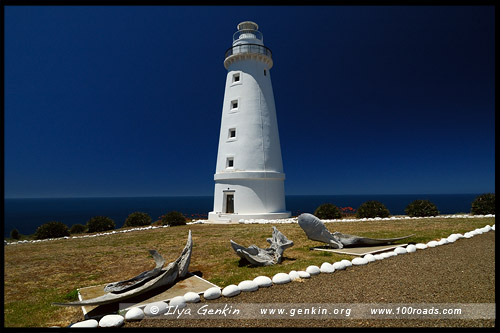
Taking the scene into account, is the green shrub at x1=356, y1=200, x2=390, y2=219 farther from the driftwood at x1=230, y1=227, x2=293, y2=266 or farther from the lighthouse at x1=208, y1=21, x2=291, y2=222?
the driftwood at x1=230, y1=227, x2=293, y2=266

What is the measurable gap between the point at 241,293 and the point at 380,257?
193 inches

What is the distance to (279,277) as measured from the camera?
638 centimetres

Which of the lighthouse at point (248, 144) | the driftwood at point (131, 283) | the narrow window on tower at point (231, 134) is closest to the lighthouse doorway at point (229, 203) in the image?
the lighthouse at point (248, 144)

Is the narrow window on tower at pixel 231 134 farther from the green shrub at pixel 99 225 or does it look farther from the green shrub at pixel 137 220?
the green shrub at pixel 99 225

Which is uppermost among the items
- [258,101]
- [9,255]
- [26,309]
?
[258,101]

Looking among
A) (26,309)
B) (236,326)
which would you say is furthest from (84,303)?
(236,326)

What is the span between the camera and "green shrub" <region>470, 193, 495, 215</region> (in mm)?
19078

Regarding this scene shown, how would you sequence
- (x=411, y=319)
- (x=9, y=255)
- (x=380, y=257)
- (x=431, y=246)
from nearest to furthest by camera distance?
(x=411, y=319) → (x=380, y=257) → (x=431, y=246) → (x=9, y=255)

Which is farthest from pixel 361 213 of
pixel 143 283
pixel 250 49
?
pixel 143 283

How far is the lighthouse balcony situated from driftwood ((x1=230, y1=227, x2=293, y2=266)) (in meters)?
19.9

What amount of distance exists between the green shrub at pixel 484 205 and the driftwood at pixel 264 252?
747 inches

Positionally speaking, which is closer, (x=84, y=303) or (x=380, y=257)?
(x=84, y=303)

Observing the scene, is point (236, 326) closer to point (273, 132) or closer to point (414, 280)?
point (414, 280)
